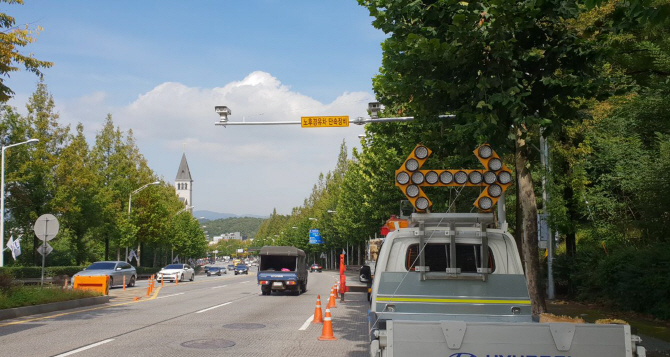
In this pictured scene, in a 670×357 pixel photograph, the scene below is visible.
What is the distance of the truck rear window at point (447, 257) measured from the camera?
7.98 metres

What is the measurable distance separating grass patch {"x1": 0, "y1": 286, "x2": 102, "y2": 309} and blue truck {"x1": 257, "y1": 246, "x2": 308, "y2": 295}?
350 inches

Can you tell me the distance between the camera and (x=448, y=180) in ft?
26.4

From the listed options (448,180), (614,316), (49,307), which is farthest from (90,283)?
(448,180)

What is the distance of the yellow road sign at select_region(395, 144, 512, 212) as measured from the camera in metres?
8.05

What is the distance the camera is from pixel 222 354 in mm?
10648

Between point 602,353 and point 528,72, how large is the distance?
708 cm

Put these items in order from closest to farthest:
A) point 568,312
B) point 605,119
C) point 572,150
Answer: point 568,312 < point 605,119 < point 572,150

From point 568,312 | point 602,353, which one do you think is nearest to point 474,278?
point 602,353

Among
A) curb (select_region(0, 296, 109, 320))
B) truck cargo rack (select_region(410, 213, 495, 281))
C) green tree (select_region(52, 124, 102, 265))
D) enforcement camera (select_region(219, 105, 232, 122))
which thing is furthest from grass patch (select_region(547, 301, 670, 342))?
green tree (select_region(52, 124, 102, 265))

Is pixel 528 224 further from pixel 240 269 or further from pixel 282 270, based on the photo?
pixel 240 269

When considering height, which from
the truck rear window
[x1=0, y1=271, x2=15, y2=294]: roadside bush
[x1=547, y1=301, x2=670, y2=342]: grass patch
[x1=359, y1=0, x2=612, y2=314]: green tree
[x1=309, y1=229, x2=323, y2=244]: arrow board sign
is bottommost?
[x1=547, y1=301, x2=670, y2=342]: grass patch

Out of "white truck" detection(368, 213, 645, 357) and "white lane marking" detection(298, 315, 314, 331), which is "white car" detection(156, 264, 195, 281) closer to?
"white lane marking" detection(298, 315, 314, 331)

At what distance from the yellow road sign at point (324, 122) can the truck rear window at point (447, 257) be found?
10203 millimetres

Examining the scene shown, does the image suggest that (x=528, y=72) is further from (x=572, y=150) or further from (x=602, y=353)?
(x=572, y=150)
